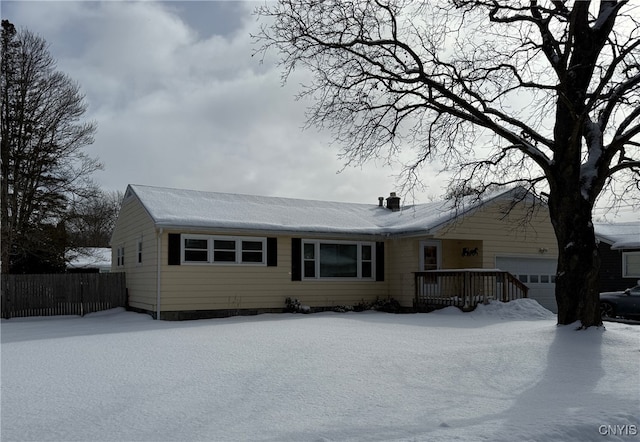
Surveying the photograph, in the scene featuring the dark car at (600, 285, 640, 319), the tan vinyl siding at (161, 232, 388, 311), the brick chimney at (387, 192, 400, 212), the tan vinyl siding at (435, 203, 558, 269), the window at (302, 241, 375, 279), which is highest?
the brick chimney at (387, 192, 400, 212)

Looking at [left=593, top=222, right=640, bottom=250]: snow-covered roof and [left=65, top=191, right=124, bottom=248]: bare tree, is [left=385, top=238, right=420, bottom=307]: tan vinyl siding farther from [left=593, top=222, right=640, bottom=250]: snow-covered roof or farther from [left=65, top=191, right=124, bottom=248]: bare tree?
[left=65, top=191, right=124, bottom=248]: bare tree

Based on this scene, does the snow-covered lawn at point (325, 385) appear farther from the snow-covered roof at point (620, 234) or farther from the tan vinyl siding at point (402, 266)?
the snow-covered roof at point (620, 234)

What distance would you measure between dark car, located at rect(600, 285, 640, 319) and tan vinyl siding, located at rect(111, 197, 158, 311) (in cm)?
1495

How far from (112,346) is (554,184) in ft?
32.2

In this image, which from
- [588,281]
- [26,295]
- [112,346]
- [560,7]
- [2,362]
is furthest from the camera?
[26,295]

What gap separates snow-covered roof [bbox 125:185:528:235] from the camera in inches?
706

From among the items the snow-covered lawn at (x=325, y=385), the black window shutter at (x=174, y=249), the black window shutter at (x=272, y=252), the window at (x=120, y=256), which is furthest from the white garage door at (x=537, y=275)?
the window at (x=120, y=256)

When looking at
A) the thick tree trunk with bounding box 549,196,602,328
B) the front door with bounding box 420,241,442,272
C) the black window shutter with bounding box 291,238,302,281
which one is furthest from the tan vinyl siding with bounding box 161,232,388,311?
the thick tree trunk with bounding box 549,196,602,328

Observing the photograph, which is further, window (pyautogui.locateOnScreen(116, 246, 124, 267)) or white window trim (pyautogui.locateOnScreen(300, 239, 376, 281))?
window (pyautogui.locateOnScreen(116, 246, 124, 267))

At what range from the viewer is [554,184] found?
12.7 meters

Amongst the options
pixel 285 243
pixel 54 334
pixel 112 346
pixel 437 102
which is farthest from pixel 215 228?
pixel 437 102

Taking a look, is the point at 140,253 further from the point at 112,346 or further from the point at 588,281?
the point at 588,281

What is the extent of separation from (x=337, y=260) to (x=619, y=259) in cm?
1440

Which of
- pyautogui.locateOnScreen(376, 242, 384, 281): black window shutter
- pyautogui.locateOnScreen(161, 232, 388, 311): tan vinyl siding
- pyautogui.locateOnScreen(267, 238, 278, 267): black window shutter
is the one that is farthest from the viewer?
pyautogui.locateOnScreen(376, 242, 384, 281): black window shutter
